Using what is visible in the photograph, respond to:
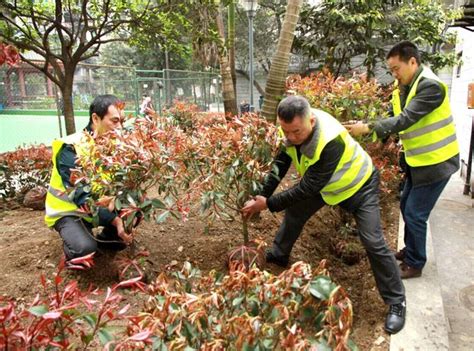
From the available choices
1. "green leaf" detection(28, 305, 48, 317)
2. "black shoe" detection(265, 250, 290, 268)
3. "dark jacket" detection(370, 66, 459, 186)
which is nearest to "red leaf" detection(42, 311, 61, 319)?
"green leaf" detection(28, 305, 48, 317)

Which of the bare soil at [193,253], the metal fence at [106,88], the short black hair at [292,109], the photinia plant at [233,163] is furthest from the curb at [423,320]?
the metal fence at [106,88]

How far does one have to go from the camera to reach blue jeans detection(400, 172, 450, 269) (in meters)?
3.31

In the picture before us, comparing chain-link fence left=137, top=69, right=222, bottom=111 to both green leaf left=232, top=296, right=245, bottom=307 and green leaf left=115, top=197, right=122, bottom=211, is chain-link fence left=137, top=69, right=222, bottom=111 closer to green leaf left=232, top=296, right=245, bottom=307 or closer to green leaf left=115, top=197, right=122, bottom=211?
green leaf left=115, top=197, right=122, bottom=211

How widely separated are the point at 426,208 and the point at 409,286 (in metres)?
0.63

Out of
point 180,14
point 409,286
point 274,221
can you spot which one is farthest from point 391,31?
point 409,286

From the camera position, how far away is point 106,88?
552 inches

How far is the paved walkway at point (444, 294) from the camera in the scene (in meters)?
2.70

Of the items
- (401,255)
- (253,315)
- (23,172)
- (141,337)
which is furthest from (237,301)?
(23,172)

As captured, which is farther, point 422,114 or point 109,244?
point 109,244

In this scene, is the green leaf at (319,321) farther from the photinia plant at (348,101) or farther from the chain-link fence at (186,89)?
the chain-link fence at (186,89)

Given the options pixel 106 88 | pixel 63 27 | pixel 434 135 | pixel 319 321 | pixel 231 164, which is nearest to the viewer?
pixel 319 321

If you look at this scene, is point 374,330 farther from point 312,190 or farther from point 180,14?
point 180,14

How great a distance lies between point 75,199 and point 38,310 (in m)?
1.86

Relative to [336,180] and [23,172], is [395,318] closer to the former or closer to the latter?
[336,180]
